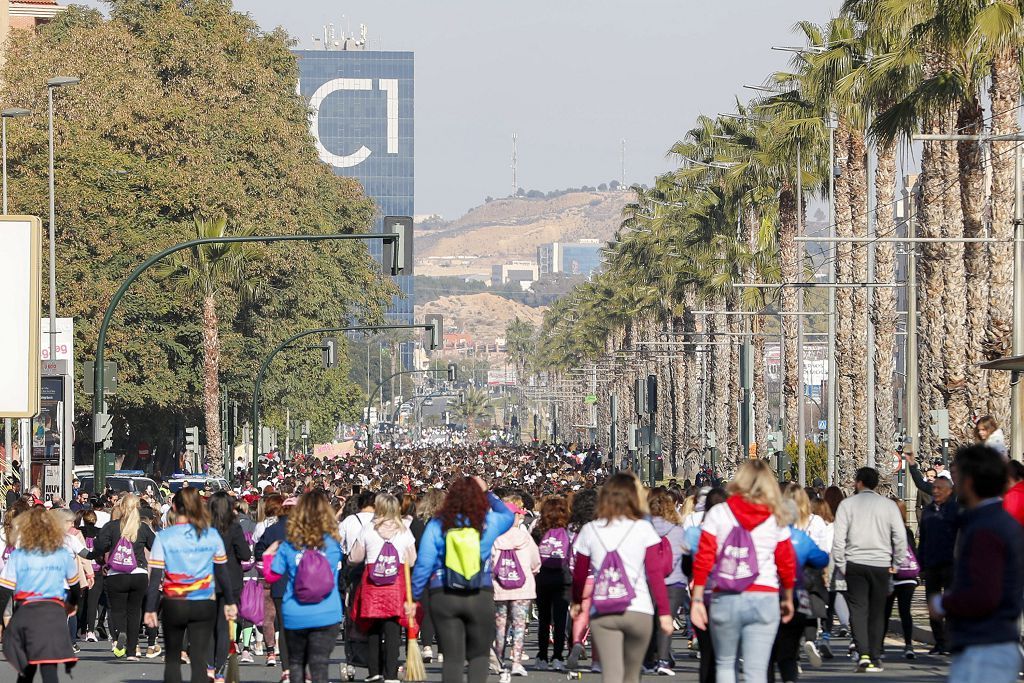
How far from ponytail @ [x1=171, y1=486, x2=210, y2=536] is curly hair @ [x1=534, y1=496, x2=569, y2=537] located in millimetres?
5477

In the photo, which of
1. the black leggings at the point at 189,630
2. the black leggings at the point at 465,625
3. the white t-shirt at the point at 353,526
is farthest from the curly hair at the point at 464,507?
the white t-shirt at the point at 353,526

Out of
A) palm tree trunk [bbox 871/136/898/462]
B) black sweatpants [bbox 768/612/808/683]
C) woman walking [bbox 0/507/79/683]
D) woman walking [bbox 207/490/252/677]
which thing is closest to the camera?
woman walking [bbox 0/507/79/683]

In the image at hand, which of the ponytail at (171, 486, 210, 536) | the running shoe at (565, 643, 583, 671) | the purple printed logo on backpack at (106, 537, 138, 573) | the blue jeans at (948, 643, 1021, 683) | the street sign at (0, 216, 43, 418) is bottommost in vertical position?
the running shoe at (565, 643, 583, 671)

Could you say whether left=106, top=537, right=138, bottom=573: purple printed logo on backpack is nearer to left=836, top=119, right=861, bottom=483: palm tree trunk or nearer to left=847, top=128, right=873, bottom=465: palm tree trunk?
left=836, top=119, right=861, bottom=483: palm tree trunk

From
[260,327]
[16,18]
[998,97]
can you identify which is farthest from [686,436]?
[998,97]

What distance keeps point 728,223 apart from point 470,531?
55.2 metres

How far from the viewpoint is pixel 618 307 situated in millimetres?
101938

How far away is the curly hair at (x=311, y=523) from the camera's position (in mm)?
12266

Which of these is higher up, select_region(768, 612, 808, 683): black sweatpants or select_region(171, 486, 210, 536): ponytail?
select_region(171, 486, 210, 536): ponytail

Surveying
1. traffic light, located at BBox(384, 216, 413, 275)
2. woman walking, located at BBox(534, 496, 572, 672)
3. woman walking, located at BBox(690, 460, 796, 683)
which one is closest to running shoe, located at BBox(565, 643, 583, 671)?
woman walking, located at BBox(534, 496, 572, 672)

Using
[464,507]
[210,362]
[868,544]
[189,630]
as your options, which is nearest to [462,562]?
[464,507]

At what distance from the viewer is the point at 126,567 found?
19.1m

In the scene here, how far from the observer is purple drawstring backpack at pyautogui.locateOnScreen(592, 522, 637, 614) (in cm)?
1061

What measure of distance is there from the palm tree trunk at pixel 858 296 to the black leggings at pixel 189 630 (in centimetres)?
3208
